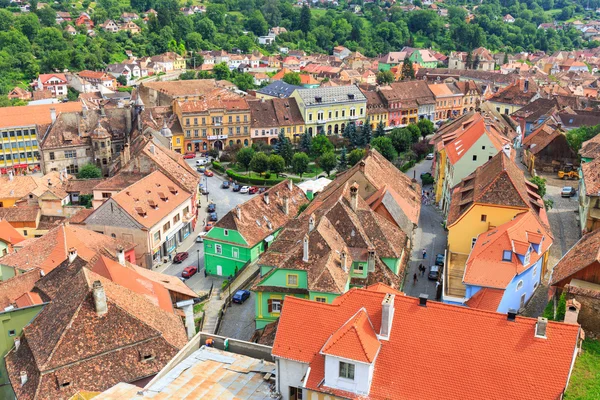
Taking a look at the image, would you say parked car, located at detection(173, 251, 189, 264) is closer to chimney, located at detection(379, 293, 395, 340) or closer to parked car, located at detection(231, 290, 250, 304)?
parked car, located at detection(231, 290, 250, 304)

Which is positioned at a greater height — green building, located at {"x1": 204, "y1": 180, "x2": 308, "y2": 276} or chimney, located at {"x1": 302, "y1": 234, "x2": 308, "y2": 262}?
chimney, located at {"x1": 302, "y1": 234, "x2": 308, "y2": 262}

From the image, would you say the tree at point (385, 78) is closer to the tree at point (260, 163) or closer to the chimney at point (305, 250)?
the tree at point (260, 163)

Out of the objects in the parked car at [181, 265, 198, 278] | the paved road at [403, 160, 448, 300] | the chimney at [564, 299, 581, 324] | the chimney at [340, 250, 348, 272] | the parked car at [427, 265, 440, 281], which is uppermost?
the chimney at [564, 299, 581, 324]

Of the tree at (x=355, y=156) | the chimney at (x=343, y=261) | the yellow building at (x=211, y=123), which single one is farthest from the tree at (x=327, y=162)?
the chimney at (x=343, y=261)

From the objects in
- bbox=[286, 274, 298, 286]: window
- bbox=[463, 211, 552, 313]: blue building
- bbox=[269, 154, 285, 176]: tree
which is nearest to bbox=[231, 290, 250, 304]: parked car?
bbox=[286, 274, 298, 286]: window

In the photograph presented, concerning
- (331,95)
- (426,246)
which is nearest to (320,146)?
(331,95)

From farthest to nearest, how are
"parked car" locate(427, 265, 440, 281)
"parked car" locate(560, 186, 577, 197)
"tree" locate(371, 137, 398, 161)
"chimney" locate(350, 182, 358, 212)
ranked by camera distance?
1. "tree" locate(371, 137, 398, 161)
2. "parked car" locate(560, 186, 577, 197)
3. "parked car" locate(427, 265, 440, 281)
4. "chimney" locate(350, 182, 358, 212)

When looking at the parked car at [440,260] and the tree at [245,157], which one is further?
the tree at [245,157]
